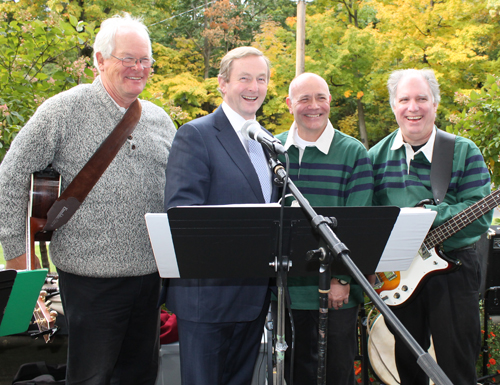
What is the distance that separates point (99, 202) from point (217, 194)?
0.61 metres

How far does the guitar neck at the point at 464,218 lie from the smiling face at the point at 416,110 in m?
0.50

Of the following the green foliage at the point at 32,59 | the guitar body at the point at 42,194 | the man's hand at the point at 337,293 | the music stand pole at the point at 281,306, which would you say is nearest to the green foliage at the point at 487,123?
the man's hand at the point at 337,293

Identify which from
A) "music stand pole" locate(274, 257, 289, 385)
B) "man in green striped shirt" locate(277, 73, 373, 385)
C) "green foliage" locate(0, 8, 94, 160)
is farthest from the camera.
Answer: "green foliage" locate(0, 8, 94, 160)

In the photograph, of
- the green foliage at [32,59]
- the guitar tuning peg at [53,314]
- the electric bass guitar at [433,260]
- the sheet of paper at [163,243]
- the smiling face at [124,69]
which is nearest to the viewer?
the sheet of paper at [163,243]

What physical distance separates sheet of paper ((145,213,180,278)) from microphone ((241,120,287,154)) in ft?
1.66

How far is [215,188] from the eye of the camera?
213cm

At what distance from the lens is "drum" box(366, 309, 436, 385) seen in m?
3.35

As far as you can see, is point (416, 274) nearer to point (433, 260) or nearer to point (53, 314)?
point (433, 260)

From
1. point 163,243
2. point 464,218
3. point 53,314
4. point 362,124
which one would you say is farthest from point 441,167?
point 362,124

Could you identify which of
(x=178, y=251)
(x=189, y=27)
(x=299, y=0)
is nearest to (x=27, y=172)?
(x=178, y=251)

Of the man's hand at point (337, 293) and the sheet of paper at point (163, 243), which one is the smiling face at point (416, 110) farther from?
the sheet of paper at point (163, 243)

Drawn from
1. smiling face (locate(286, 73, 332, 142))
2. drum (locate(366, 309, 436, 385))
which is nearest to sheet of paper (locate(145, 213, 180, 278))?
smiling face (locate(286, 73, 332, 142))

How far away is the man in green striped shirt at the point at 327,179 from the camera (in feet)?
8.16

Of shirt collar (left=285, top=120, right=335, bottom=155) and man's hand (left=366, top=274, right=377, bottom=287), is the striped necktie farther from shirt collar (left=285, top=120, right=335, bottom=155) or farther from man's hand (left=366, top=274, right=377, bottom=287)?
man's hand (left=366, top=274, right=377, bottom=287)
